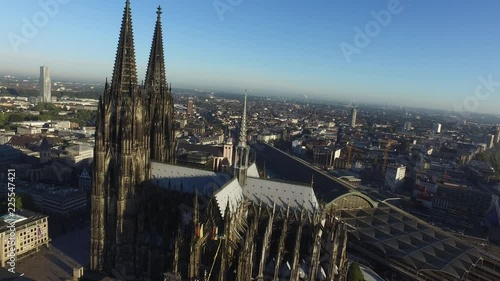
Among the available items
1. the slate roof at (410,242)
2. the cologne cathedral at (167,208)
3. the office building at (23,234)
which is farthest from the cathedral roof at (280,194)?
the office building at (23,234)

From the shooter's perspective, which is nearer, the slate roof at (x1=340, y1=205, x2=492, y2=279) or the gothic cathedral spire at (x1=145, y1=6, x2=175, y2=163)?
the gothic cathedral spire at (x1=145, y1=6, x2=175, y2=163)

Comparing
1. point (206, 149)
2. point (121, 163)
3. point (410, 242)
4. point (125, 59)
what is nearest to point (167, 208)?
point (121, 163)

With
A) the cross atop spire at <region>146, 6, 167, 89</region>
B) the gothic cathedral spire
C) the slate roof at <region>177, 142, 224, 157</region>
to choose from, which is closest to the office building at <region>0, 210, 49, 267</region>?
the gothic cathedral spire

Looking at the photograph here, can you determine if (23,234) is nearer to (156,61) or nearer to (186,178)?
(186,178)

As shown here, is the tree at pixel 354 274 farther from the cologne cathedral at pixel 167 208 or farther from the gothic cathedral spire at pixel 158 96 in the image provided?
the gothic cathedral spire at pixel 158 96

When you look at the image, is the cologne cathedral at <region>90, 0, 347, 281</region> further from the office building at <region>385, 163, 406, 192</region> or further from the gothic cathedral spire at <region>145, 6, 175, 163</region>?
the office building at <region>385, 163, 406, 192</region>

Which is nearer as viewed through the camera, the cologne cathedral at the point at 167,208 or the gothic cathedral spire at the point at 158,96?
the cologne cathedral at the point at 167,208
